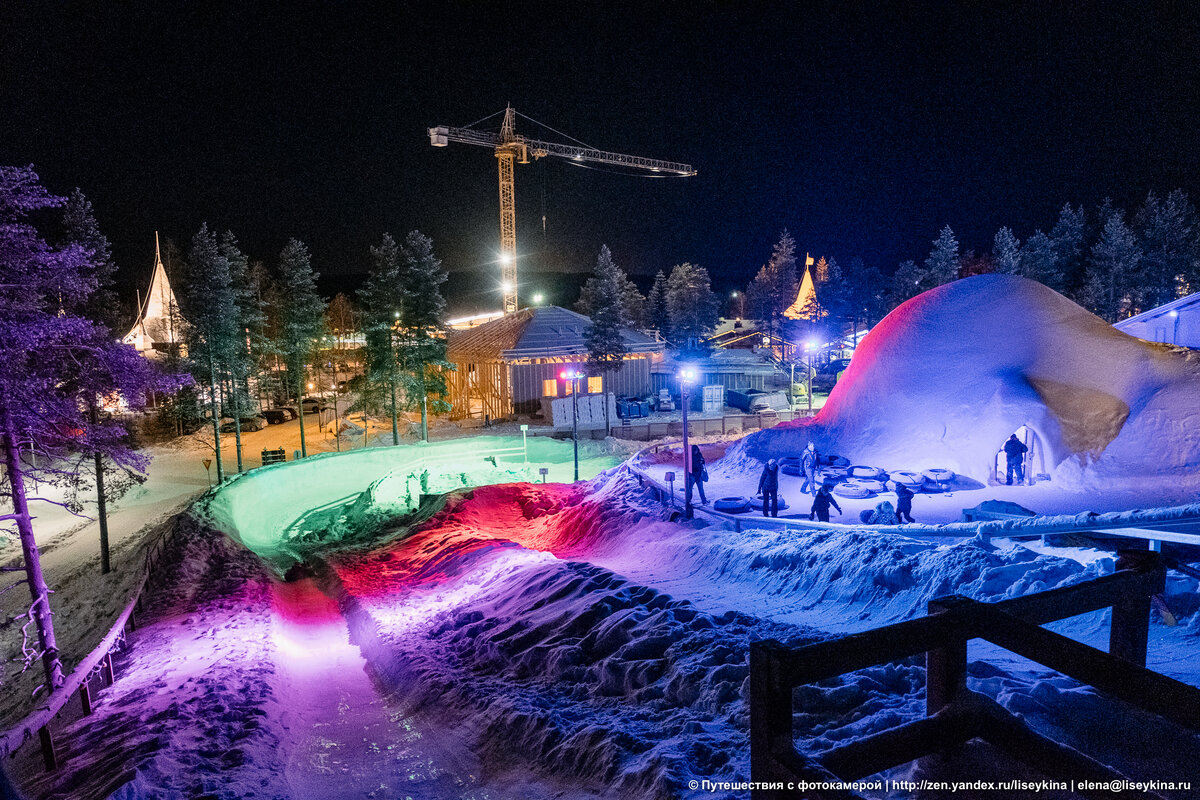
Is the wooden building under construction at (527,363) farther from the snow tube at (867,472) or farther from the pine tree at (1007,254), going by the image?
the pine tree at (1007,254)

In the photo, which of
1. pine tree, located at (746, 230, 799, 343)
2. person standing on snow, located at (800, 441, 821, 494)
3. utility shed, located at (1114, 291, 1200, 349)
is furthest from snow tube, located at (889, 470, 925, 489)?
pine tree, located at (746, 230, 799, 343)

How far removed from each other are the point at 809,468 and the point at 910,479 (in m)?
2.86

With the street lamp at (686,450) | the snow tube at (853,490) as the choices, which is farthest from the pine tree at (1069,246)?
the street lamp at (686,450)

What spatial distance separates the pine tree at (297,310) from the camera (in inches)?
1437

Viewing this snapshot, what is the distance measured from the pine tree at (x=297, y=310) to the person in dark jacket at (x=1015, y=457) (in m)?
31.4

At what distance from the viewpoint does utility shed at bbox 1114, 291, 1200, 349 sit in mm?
25000

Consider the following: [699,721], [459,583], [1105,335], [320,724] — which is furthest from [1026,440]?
[320,724]

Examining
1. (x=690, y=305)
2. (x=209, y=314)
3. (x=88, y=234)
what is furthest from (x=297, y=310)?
(x=690, y=305)

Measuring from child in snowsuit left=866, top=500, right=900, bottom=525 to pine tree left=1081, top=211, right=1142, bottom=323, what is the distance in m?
53.3

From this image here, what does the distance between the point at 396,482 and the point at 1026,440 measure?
2162cm

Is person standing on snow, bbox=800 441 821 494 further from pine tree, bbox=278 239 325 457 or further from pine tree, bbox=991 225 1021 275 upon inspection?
pine tree, bbox=991 225 1021 275

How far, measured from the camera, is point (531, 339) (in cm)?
4341

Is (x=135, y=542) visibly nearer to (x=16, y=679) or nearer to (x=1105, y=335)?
(x=16, y=679)

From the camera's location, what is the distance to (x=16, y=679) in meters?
16.3
